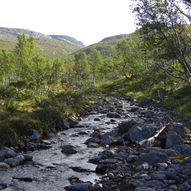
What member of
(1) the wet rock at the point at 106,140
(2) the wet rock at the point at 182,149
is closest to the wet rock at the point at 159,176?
(2) the wet rock at the point at 182,149

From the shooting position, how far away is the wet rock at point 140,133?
13.3m

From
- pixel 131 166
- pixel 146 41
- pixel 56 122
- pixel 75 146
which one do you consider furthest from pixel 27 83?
pixel 131 166

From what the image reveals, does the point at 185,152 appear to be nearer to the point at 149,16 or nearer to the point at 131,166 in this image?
the point at 131,166

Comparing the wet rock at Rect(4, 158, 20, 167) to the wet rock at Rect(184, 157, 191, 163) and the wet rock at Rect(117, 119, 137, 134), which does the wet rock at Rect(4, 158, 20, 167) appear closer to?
the wet rock at Rect(117, 119, 137, 134)

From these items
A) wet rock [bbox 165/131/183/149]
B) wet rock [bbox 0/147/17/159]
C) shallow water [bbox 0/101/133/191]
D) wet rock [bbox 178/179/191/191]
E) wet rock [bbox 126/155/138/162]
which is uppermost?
wet rock [bbox 165/131/183/149]

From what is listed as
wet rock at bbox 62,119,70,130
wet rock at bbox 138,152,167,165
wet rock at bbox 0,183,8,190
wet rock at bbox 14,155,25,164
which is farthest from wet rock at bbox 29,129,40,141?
wet rock at bbox 138,152,167,165

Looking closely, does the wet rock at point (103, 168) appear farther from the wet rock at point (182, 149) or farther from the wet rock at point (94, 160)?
the wet rock at point (182, 149)

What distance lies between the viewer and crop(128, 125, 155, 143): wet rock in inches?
524

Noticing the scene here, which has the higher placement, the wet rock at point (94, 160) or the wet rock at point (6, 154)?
the wet rock at point (6, 154)

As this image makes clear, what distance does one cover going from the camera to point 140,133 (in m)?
13.5

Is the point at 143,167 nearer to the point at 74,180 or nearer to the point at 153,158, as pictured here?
the point at 153,158

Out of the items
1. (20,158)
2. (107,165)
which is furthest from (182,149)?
(20,158)

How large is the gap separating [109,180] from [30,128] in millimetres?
8924

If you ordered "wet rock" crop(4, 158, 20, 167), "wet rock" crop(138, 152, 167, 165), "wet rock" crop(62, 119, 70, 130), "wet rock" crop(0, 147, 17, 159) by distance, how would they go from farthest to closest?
1. "wet rock" crop(62, 119, 70, 130)
2. "wet rock" crop(0, 147, 17, 159)
3. "wet rock" crop(4, 158, 20, 167)
4. "wet rock" crop(138, 152, 167, 165)
